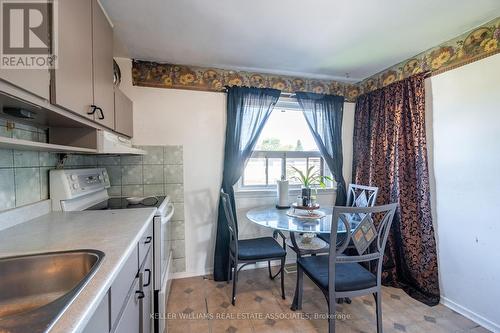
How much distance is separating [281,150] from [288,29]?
4.53 ft

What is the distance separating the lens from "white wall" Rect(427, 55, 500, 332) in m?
1.67

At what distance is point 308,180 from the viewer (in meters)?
2.54

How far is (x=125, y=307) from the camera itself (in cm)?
94

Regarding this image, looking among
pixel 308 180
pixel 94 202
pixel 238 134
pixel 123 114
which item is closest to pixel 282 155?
pixel 308 180

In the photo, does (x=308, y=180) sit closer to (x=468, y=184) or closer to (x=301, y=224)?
(x=301, y=224)

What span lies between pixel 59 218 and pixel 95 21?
1171mm

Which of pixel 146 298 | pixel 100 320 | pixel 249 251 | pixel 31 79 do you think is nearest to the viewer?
pixel 100 320

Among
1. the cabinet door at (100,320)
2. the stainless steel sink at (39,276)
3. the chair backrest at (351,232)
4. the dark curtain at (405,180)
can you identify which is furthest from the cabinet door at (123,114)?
the dark curtain at (405,180)

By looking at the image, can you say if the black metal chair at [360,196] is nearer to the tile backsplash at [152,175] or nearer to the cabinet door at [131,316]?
the tile backsplash at [152,175]

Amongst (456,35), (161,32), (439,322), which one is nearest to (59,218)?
(161,32)

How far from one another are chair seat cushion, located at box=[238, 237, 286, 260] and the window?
2.24ft

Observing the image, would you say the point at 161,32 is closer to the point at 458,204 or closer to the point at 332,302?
the point at 332,302

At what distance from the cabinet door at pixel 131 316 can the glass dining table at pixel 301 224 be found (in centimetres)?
102

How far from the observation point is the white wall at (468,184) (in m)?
1.67
